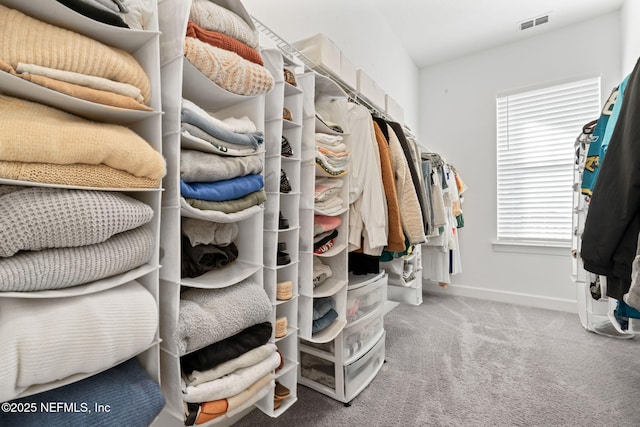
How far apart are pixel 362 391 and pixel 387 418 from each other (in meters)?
0.21

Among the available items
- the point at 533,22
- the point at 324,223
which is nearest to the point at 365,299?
the point at 324,223

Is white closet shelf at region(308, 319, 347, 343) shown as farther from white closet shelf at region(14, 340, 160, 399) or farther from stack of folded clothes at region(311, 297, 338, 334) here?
white closet shelf at region(14, 340, 160, 399)

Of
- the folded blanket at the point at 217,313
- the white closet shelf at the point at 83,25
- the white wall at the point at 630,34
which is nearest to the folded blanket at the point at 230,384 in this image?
the folded blanket at the point at 217,313

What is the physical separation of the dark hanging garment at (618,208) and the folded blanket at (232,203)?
92 centimetres

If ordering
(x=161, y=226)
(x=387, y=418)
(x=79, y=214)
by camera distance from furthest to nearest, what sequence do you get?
(x=387, y=418)
(x=161, y=226)
(x=79, y=214)

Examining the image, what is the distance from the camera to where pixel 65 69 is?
54cm

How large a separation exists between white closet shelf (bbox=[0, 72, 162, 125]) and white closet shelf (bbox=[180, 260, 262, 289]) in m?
0.41

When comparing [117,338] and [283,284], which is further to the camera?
[283,284]

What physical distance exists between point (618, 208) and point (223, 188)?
101 centimetres

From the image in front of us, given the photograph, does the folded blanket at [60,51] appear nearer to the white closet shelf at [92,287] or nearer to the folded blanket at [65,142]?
the folded blanket at [65,142]

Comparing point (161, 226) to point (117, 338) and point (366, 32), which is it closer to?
point (117, 338)

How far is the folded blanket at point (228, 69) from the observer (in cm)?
72

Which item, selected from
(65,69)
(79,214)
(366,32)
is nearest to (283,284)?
(79,214)

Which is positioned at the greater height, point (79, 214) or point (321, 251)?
point (79, 214)
